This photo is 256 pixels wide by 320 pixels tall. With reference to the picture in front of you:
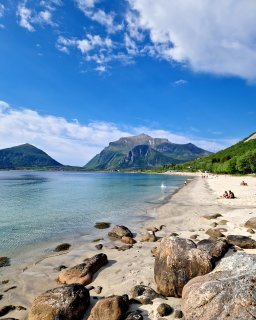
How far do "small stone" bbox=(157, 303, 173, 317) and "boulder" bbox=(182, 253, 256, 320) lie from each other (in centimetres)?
103

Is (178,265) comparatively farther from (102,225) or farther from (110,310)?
(102,225)

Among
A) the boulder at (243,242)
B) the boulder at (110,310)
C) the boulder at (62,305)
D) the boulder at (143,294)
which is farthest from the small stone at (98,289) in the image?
the boulder at (243,242)

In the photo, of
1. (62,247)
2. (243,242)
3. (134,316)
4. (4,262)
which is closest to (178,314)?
(134,316)

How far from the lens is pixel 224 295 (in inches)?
328

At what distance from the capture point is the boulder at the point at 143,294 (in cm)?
1106

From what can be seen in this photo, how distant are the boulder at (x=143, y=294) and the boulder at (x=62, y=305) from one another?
6.88ft

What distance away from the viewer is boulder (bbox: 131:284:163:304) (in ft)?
36.3

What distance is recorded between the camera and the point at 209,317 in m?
8.10


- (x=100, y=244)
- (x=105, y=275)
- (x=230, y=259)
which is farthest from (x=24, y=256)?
(x=230, y=259)

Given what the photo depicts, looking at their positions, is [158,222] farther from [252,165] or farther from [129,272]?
[252,165]

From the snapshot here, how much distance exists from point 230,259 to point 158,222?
18.6m

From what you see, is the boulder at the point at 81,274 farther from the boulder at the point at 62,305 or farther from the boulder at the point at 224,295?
the boulder at the point at 224,295

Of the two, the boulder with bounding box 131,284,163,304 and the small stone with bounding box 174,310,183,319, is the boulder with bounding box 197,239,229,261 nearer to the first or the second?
the boulder with bounding box 131,284,163,304

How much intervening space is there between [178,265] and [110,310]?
339cm
